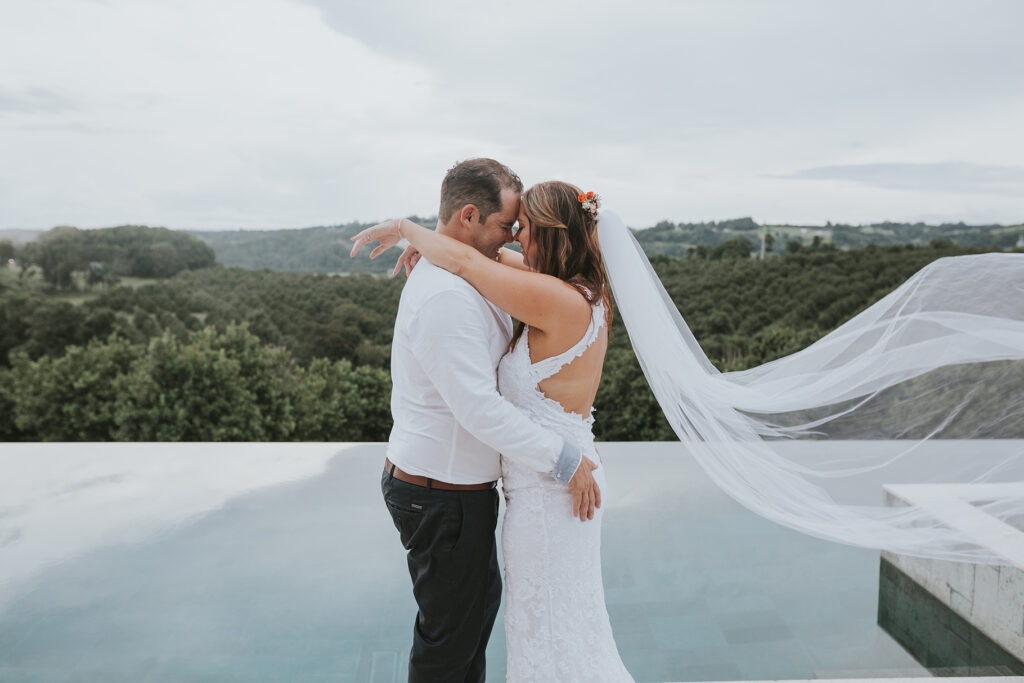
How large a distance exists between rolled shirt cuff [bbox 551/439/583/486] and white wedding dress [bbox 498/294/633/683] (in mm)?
55

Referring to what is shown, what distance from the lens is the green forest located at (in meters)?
6.50

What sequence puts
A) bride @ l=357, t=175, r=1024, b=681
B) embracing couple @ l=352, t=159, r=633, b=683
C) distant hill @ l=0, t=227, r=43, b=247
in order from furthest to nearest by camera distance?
distant hill @ l=0, t=227, r=43, b=247 → bride @ l=357, t=175, r=1024, b=681 → embracing couple @ l=352, t=159, r=633, b=683

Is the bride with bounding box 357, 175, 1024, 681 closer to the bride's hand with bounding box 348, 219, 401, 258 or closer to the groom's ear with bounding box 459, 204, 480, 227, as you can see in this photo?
the bride's hand with bounding box 348, 219, 401, 258

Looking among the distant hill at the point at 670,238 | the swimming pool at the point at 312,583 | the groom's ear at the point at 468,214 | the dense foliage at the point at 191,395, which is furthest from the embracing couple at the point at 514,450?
the distant hill at the point at 670,238

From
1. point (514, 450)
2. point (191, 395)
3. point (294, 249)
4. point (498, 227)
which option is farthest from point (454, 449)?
point (294, 249)

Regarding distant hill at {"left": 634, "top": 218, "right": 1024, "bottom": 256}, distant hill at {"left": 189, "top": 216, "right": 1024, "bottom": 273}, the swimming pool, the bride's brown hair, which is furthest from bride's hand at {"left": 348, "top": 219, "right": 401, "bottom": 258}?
distant hill at {"left": 634, "top": 218, "right": 1024, "bottom": 256}

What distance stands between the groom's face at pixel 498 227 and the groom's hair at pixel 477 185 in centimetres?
1

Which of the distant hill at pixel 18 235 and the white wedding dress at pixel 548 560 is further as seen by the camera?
the distant hill at pixel 18 235

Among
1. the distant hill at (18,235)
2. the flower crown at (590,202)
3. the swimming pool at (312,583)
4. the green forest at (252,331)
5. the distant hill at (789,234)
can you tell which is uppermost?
the distant hill at (789,234)

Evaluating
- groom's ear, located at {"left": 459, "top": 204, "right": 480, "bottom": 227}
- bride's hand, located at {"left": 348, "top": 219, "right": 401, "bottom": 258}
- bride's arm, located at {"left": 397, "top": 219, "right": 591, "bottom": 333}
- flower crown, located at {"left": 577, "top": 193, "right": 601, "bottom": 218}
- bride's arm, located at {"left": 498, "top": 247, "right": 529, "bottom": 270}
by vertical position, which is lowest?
bride's arm, located at {"left": 397, "top": 219, "right": 591, "bottom": 333}

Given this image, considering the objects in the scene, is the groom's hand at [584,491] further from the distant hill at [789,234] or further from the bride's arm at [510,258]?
the distant hill at [789,234]

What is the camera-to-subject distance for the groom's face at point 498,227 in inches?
66.8

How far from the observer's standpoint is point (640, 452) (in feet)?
15.8

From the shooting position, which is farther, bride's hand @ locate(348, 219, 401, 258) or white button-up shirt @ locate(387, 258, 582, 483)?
bride's hand @ locate(348, 219, 401, 258)
